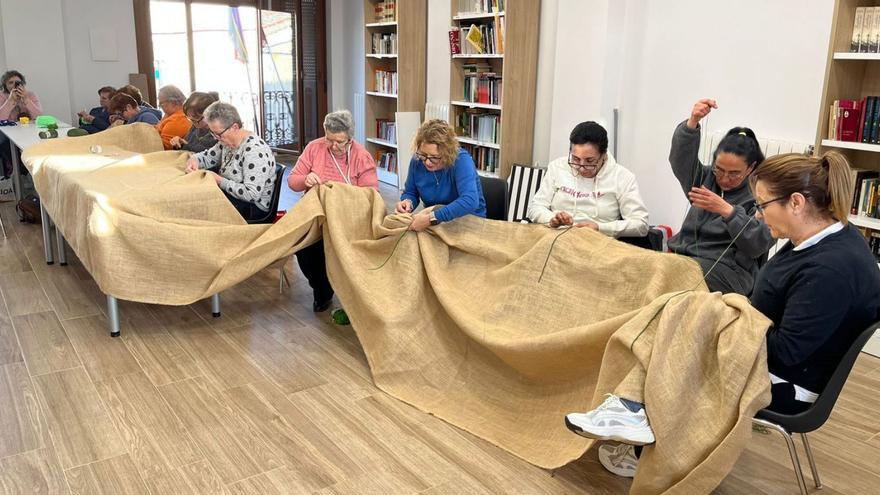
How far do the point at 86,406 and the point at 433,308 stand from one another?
4.79 feet

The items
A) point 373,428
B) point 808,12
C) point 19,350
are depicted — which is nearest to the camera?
point 373,428

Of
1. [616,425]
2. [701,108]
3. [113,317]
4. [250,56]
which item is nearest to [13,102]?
[250,56]

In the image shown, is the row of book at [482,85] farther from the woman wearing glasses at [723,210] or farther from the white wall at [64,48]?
the white wall at [64,48]

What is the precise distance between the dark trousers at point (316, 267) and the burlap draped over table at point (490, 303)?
1.03ft

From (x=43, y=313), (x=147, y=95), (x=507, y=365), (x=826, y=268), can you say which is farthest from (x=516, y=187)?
(x=147, y=95)

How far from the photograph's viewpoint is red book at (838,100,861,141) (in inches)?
136

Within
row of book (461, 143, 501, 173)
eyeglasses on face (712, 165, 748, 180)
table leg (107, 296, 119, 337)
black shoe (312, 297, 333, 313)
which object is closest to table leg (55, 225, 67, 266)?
table leg (107, 296, 119, 337)

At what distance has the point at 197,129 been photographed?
15.9 ft

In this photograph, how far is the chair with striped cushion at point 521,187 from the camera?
540cm

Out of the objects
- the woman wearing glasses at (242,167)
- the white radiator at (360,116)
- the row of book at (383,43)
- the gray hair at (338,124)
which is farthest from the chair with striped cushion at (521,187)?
the white radiator at (360,116)

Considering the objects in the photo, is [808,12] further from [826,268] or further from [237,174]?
[237,174]

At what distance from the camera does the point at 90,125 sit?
262 inches

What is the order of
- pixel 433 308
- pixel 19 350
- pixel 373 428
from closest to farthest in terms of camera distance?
pixel 373 428, pixel 433 308, pixel 19 350

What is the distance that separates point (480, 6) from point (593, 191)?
317cm
